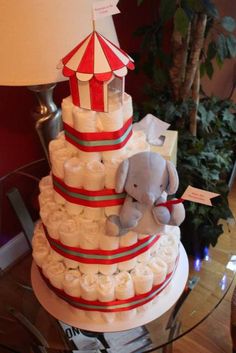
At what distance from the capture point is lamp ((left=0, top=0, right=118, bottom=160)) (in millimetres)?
968

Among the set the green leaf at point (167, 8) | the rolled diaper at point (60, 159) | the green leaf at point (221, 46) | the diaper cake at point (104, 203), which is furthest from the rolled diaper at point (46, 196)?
the green leaf at point (221, 46)

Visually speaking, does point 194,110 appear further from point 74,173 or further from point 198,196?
point 74,173

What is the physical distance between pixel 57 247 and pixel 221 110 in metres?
1.29

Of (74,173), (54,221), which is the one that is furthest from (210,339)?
(74,173)

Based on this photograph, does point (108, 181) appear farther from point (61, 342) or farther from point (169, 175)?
point (61, 342)

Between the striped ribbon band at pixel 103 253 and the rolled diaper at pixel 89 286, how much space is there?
0.16 feet

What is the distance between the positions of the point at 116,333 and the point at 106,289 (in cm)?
20

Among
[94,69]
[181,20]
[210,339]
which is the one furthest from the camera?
[210,339]

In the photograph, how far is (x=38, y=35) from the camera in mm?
996

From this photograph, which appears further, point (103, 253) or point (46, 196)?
point (46, 196)

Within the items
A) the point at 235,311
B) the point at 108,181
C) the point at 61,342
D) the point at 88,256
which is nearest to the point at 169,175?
the point at 108,181

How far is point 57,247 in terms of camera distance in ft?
3.46

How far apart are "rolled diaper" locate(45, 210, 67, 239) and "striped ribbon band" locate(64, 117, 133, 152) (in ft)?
0.67

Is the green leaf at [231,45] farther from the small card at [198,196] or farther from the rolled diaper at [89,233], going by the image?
the rolled diaper at [89,233]
